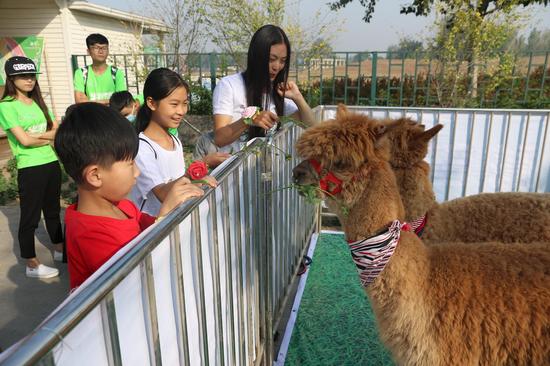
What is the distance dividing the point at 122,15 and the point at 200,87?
222 inches

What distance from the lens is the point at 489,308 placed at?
5.24 feet

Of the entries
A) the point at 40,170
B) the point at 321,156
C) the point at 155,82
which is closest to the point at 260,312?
the point at 321,156

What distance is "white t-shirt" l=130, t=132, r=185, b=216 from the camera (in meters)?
2.19

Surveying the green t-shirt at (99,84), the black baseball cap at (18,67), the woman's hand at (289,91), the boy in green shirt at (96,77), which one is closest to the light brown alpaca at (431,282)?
the woman's hand at (289,91)

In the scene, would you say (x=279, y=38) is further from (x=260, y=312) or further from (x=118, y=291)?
(x=118, y=291)

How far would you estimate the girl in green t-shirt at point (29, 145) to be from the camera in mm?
3766

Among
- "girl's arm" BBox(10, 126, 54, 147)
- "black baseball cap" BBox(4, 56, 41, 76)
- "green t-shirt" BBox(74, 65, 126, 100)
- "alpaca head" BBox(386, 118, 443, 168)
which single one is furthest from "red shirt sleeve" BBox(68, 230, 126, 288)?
"green t-shirt" BBox(74, 65, 126, 100)

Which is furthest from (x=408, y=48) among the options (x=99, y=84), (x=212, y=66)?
(x=99, y=84)

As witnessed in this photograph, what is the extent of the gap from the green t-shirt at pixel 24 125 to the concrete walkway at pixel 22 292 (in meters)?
1.19

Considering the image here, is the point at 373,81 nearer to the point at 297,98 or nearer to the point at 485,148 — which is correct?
the point at 485,148

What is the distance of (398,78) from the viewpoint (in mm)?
10570

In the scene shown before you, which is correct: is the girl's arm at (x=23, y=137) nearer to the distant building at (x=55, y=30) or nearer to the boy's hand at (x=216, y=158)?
the boy's hand at (x=216, y=158)

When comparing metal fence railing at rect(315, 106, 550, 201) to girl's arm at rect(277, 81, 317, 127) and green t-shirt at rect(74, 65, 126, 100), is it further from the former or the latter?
green t-shirt at rect(74, 65, 126, 100)

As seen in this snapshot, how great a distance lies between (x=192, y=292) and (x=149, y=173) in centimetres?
97
